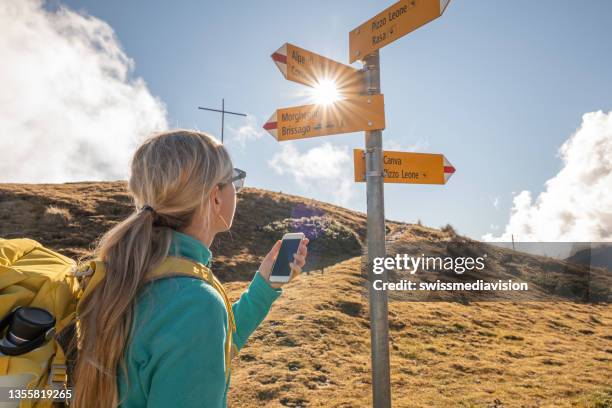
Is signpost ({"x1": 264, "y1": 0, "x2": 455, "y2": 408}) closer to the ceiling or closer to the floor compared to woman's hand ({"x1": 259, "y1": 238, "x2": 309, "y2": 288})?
closer to the ceiling

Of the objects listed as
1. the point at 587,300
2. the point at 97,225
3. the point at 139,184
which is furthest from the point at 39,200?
the point at 587,300

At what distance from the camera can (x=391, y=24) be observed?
394 centimetres

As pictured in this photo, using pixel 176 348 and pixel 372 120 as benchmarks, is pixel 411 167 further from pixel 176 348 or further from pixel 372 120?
pixel 176 348

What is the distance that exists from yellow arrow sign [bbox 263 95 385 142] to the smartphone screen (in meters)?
1.76

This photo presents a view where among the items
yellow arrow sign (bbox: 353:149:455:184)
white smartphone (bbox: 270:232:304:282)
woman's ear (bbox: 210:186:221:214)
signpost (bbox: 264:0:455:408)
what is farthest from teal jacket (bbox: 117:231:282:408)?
yellow arrow sign (bbox: 353:149:455:184)

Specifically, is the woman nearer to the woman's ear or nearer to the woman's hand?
the woman's ear

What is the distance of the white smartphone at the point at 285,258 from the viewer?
7.98ft

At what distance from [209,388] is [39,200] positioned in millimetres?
27565

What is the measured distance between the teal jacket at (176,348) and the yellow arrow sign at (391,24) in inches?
131

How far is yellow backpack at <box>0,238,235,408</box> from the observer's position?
126 cm

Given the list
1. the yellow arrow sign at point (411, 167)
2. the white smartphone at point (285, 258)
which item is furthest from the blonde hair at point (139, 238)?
the yellow arrow sign at point (411, 167)

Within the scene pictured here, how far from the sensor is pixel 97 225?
22.3 meters

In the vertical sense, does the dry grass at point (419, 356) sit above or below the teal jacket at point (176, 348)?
below

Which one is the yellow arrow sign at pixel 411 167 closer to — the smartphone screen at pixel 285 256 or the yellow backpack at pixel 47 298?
the smartphone screen at pixel 285 256
